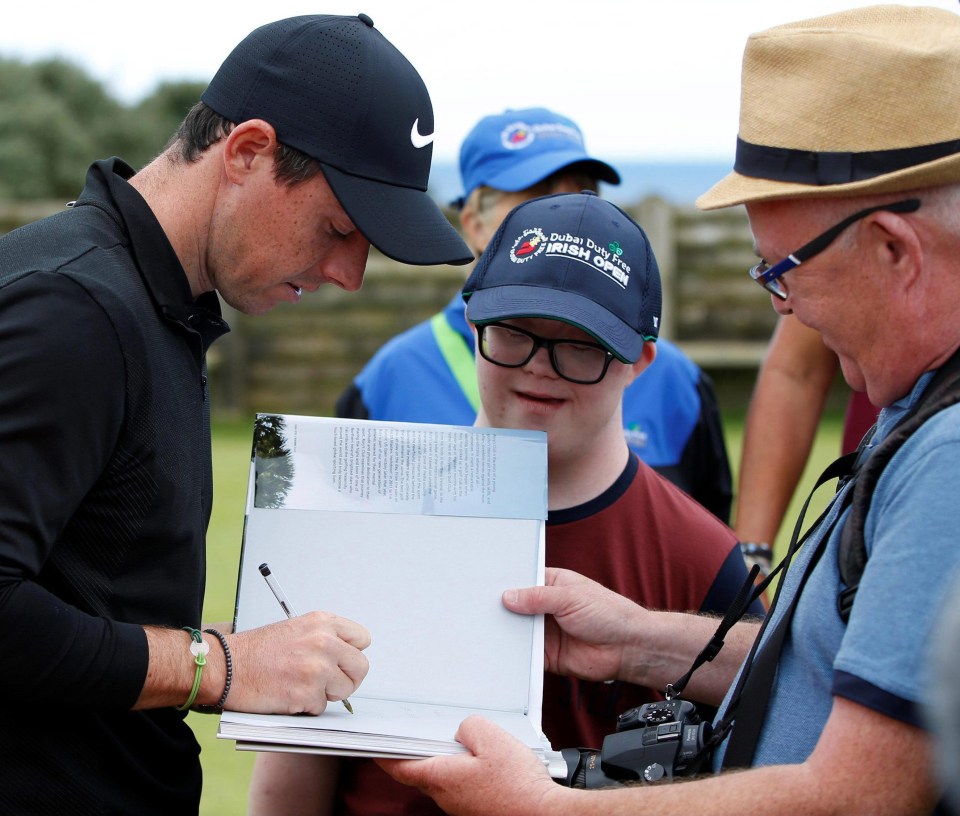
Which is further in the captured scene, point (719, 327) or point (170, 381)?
point (719, 327)

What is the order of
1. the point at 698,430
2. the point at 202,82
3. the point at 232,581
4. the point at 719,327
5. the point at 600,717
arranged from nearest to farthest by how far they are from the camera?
the point at 600,717 → the point at 698,430 → the point at 232,581 → the point at 719,327 → the point at 202,82

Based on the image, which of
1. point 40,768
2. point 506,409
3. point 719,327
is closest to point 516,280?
point 506,409

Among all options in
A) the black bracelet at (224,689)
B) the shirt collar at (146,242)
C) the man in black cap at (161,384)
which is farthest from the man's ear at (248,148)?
the black bracelet at (224,689)

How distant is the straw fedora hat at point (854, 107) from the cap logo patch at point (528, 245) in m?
0.63

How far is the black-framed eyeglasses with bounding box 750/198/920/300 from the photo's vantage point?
1.57 m

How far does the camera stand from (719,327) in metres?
12.0

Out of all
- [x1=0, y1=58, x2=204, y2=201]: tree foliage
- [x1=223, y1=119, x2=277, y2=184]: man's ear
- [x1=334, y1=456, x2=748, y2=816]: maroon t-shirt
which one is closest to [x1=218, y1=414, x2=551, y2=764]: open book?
[x1=334, y1=456, x2=748, y2=816]: maroon t-shirt

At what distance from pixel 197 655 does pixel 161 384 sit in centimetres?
45

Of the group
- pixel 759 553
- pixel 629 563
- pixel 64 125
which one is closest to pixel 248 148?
pixel 629 563

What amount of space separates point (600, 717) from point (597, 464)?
1.72 feet

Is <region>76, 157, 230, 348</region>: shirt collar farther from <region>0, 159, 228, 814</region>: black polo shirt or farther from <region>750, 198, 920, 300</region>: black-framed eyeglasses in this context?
<region>750, 198, 920, 300</region>: black-framed eyeglasses

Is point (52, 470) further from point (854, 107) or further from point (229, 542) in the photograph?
point (229, 542)

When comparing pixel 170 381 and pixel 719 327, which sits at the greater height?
pixel 719 327

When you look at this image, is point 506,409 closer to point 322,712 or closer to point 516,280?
point 516,280
